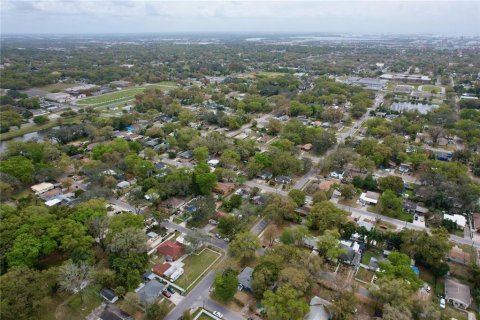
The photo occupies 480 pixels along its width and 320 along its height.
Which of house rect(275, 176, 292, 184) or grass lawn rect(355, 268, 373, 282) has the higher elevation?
house rect(275, 176, 292, 184)

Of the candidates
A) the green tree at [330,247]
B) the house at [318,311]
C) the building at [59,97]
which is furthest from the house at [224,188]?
the building at [59,97]

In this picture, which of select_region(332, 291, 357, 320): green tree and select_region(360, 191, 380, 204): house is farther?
select_region(360, 191, 380, 204): house

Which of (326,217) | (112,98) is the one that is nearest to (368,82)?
(112,98)

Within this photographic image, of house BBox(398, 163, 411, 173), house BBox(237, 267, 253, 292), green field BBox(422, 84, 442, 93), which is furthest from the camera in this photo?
green field BBox(422, 84, 442, 93)

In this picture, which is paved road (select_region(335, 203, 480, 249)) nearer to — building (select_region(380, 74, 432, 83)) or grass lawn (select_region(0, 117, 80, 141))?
grass lawn (select_region(0, 117, 80, 141))

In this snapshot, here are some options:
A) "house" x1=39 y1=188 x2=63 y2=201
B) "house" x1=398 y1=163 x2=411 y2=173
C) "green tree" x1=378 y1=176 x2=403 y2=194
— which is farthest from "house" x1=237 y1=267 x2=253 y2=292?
"house" x1=398 y1=163 x2=411 y2=173

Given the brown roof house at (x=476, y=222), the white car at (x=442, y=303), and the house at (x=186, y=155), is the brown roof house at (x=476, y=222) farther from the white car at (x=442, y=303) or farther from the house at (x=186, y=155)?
the house at (x=186, y=155)

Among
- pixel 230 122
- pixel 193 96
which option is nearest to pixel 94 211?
pixel 230 122

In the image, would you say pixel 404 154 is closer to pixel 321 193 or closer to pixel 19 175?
pixel 321 193
